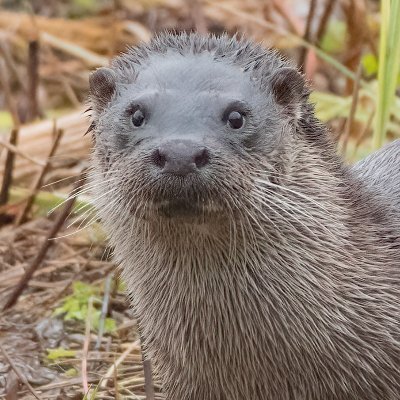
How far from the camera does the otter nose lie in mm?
2252

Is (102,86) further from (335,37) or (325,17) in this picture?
(335,37)

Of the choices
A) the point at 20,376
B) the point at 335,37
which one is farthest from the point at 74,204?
the point at 335,37

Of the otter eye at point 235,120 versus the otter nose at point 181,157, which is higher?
the otter eye at point 235,120

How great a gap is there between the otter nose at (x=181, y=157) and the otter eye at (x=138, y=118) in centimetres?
22

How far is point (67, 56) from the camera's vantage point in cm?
725

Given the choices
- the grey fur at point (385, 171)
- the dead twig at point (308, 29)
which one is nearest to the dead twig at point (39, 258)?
the grey fur at point (385, 171)

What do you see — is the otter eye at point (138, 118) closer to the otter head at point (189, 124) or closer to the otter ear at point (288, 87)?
the otter head at point (189, 124)

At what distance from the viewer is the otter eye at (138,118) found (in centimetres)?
251

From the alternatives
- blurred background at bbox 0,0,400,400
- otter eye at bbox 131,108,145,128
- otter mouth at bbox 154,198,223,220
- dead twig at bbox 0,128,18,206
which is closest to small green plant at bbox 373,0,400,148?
blurred background at bbox 0,0,400,400

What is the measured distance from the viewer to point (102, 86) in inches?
Answer: 109

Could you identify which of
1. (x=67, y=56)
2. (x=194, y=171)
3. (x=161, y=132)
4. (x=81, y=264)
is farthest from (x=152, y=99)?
(x=67, y=56)

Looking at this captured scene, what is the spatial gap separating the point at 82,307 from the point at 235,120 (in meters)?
1.56

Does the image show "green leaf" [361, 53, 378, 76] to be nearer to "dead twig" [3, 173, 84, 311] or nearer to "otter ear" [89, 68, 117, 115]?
"dead twig" [3, 173, 84, 311]

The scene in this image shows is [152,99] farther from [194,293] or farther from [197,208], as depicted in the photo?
[194,293]
